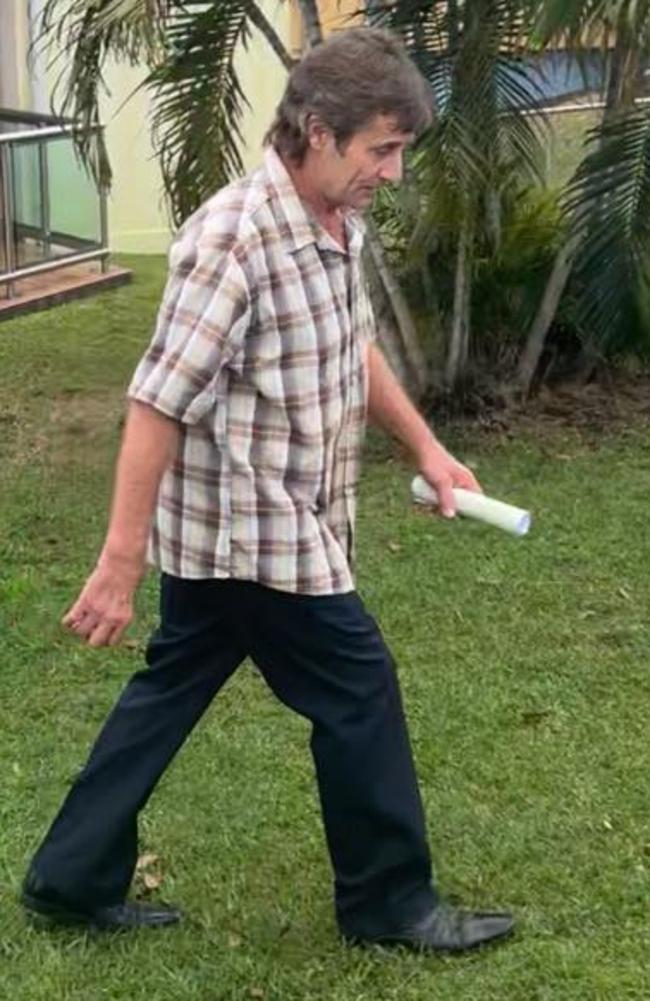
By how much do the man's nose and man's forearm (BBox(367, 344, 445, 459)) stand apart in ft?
1.47

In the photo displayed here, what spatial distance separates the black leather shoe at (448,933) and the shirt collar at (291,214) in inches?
51.4

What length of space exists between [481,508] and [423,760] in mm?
1154

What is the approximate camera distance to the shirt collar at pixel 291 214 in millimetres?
3090

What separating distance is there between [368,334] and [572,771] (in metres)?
1.42

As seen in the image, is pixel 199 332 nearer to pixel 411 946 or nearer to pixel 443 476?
pixel 443 476

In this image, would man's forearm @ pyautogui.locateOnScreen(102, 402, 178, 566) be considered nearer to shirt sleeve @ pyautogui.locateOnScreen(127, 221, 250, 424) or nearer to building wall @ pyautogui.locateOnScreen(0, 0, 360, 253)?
shirt sleeve @ pyautogui.locateOnScreen(127, 221, 250, 424)

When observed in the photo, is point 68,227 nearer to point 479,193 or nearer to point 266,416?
point 479,193

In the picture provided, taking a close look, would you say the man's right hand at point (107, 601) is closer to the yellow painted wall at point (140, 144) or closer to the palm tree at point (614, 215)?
the palm tree at point (614, 215)

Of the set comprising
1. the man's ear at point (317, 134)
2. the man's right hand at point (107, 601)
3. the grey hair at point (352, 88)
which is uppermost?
the grey hair at point (352, 88)

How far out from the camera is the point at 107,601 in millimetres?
3096

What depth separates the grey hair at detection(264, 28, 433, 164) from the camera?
3.01 metres

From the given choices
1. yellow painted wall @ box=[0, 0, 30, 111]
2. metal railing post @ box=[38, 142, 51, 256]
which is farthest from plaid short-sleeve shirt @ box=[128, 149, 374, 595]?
yellow painted wall @ box=[0, 0, 30, 111]

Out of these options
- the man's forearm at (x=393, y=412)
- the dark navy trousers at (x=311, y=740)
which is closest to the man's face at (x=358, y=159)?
the man's forearm at (x=393, y=412)

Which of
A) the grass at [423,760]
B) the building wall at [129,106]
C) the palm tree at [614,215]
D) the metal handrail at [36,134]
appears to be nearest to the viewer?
the grass at [423,760]
